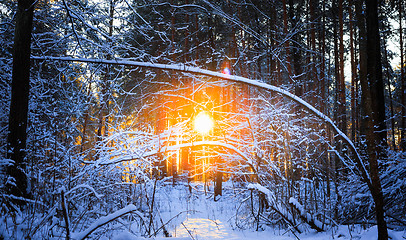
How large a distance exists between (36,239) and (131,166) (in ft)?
7.07

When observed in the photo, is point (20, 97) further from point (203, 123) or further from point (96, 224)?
point (203, 123)

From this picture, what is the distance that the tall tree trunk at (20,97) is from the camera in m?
4.12

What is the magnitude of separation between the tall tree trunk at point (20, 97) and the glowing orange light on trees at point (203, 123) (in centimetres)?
322

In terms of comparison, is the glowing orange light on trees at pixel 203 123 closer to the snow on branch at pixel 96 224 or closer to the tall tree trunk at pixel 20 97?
the snow on branch at pixel 96 224

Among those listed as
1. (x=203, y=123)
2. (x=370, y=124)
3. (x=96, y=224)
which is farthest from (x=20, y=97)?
(x=370, y=124)

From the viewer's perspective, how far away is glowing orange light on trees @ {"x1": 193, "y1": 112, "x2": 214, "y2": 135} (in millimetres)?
5270

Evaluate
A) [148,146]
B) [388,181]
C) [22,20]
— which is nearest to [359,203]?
[388,181]

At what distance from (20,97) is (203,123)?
350 centimetres

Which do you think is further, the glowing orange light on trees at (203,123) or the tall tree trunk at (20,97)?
the glowing orange light on trees at (203,123)

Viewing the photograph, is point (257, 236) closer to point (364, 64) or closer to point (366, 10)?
point (364, 64)

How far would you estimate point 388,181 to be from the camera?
4.33 m

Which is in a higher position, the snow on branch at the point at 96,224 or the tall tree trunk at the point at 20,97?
the tall tree trunk at the point at 20,97

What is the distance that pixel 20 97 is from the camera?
4320 millimetres

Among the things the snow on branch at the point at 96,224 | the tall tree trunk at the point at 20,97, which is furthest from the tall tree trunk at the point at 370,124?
the tall tree trunk at the point at 20,97
